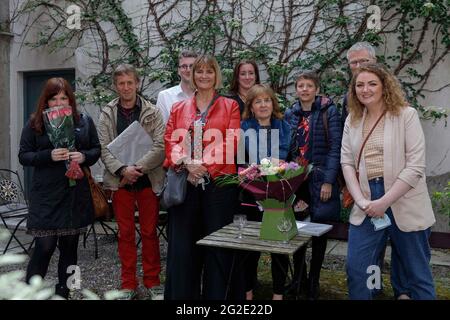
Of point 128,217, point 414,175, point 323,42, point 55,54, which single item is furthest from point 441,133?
point 55,54

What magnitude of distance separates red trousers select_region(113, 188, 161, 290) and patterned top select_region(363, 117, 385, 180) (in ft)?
6.44

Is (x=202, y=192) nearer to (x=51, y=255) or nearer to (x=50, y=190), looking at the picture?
(x=50, y=190)

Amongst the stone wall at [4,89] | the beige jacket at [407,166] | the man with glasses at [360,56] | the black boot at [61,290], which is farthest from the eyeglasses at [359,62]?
the stone wall at [4,89]

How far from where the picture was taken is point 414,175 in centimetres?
310

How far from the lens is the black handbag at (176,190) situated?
3.68m

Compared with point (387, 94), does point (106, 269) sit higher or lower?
lower

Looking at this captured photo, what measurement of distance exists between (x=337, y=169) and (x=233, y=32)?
13.1ft

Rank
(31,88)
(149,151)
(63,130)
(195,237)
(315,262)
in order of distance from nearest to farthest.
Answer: (195,237) → (63,130) → (315,262) → (149,151) → (31,88)

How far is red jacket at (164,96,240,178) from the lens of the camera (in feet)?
12.2

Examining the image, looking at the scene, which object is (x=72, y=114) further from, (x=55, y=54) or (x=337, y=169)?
(x=55, y=54)

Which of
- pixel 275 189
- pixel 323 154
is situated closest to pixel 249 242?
pixel 275 189

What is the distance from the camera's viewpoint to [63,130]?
395cm

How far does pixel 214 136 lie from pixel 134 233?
1.29 metres

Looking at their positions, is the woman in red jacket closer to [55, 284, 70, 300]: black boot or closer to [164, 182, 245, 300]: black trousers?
[164, 182, 245, 300]: black trousers
